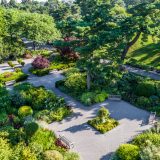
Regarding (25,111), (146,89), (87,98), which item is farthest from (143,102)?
(25,111)

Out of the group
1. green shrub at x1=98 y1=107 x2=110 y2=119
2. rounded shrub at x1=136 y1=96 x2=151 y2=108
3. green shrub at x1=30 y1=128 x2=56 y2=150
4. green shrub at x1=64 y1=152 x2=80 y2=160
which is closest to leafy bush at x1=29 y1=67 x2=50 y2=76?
rounded shrub at x1=136 y1=96 x2=151 y2=108

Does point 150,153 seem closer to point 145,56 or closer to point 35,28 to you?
point 145,56

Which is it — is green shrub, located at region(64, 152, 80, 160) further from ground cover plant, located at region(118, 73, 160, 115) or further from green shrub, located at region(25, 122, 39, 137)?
ground cover plant, located at region(118, 73, 160, 115)

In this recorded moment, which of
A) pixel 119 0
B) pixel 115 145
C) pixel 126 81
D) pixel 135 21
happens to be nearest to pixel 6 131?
pixel 115 145

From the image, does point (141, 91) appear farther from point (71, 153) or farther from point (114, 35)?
point (71, 153)

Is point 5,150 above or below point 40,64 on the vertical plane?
below
